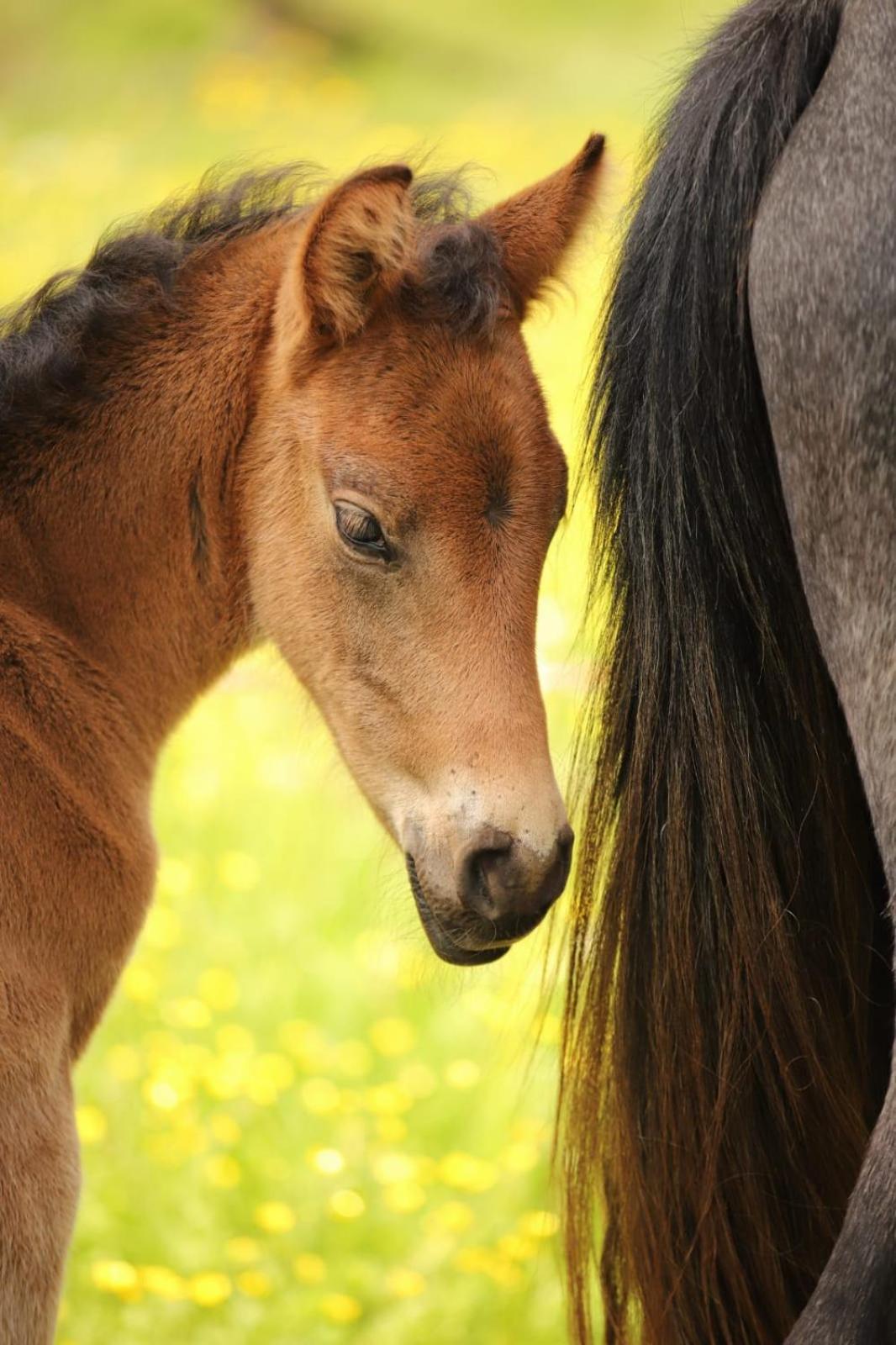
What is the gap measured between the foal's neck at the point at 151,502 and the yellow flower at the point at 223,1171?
4.76 feet

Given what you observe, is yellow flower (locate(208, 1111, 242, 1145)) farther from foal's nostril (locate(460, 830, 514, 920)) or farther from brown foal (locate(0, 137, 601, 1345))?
→ foal's nostril (locate(460, 830, 514, 920))

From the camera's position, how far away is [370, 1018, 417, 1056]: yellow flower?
408 centimetres

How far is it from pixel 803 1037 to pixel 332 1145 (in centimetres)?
202

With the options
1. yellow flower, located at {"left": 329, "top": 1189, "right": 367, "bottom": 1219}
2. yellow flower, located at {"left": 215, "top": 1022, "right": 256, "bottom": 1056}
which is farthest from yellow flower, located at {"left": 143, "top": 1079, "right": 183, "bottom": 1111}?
yellow flower, located at {"left": 329, "top": 1189, "right": 367, "bottom": 1219}

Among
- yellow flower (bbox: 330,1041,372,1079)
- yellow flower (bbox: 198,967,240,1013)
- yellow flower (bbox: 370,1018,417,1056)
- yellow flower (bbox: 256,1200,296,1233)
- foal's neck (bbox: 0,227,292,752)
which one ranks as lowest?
yellow flower (bbox: 256,1200,296,1233)

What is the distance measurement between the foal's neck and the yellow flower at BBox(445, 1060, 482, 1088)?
1.78 metres

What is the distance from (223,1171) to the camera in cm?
356

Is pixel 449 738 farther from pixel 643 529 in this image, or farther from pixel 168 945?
pixel 168 945

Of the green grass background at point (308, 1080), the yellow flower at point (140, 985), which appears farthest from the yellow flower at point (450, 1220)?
the yellow flower at point (140, 985)

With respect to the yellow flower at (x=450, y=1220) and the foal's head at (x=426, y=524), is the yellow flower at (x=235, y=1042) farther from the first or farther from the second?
the foal's head at (x=426, y=524)

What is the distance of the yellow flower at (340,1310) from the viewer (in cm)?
318

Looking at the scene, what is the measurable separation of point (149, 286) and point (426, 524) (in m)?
0.77

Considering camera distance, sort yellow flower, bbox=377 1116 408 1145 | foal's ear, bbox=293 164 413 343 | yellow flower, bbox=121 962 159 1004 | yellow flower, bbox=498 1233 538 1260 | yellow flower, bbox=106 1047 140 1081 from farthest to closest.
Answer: yellow flower, bbox=121 962 159 1004
yellow flower, bbox=106 1047 140 1081
yellow flower, bbox=377 1116 408 1145
yellow flower, bbox=498 1233 538 1260
foal's ear, bbox=293 164 413 343

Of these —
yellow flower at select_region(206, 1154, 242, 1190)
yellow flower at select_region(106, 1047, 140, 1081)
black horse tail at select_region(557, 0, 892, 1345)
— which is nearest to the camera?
black horse tail at select_region(557, 0, 892, 1345)
